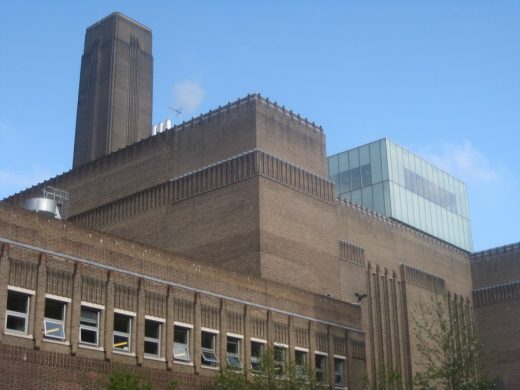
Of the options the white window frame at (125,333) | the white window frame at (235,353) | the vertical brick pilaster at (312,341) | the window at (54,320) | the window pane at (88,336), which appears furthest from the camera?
the vertical brick pilaster at (312,341)

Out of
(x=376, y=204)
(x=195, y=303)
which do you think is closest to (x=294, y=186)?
(x=195, y=303)

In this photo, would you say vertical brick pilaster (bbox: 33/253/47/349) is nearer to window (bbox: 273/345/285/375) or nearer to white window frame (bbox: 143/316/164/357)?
white window frame (bbox: 143/316/164/357)

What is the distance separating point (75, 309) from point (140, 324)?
3302 millimetres

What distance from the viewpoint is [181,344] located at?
3716 cm

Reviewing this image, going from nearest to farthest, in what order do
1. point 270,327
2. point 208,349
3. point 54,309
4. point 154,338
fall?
point 54,309 → point 154,338 → point 208,349 → point 270,327

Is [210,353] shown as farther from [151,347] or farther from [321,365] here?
[321,365]

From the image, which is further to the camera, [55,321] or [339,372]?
[339,372]

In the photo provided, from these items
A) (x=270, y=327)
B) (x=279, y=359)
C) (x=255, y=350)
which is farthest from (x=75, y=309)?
(x=270, y=327)

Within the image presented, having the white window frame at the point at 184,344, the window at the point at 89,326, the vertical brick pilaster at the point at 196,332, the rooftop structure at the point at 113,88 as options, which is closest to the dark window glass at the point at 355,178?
the rooftop structure at the point at 113,88

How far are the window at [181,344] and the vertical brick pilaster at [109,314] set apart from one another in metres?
3.70

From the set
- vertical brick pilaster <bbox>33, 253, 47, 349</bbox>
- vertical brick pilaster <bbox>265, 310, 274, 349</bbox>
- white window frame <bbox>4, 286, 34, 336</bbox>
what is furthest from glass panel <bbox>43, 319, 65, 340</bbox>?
vertical brick pilaster <bbox>265, 310, 274, 349</bbox>

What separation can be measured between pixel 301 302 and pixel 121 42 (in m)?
40.2

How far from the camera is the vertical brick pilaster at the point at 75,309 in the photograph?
3241 centimetres

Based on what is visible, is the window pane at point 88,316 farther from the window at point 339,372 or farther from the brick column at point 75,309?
the window at point 339,372
